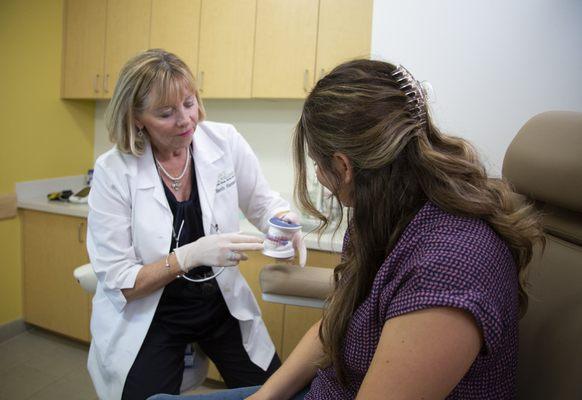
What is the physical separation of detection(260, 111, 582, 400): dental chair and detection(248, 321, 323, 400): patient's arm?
1.49 feet

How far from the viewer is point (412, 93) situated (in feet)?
2.37

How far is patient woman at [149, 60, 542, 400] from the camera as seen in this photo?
572 mm

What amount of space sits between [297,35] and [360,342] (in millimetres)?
1814

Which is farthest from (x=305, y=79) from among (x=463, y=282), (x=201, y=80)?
(x=463, y=282)

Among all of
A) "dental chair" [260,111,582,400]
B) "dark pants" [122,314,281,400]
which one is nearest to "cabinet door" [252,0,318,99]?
"dark pants" [122,314,281,400]

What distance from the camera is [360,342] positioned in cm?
72

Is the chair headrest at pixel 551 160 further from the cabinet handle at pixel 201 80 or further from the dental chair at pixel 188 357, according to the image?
the cabinet handle at pixel 201 80

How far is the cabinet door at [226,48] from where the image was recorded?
7.38 ft

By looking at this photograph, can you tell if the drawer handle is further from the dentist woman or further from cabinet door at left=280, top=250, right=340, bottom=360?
cabinet door at left=280, top=250, right=340, bottom=360

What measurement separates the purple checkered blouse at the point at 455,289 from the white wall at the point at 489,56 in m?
1.16

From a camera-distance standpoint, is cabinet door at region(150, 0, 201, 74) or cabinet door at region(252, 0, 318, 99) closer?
cabinet door at region(252, 0, 318, 99)

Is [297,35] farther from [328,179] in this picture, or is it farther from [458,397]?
[458,397]

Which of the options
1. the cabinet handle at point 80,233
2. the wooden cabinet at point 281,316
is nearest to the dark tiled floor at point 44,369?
the wooden cabinet at point 281,316

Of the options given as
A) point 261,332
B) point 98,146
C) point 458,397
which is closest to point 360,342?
point 458,397
